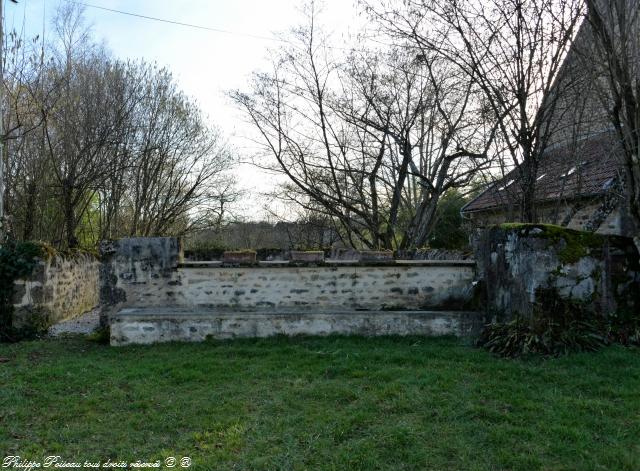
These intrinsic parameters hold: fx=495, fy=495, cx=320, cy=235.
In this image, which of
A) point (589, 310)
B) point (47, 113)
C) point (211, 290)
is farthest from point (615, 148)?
point (47, 113)

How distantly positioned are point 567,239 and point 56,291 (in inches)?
376

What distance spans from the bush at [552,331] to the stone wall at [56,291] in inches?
311

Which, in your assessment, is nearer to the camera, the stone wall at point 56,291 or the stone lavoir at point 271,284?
the stone lavoir at point 271,284

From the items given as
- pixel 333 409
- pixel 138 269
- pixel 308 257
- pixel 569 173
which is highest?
pixel 569 173

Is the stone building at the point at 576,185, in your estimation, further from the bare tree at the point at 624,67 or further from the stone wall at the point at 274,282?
the stone wall at the point at 274,282

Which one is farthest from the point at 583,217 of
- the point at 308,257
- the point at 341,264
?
the point at 308,257

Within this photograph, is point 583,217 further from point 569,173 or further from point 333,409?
point 333,409

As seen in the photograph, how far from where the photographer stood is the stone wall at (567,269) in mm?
6520

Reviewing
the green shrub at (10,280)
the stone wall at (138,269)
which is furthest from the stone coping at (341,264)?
the green shrub at (10,280)

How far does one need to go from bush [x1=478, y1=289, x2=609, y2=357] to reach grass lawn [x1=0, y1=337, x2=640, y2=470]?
0.26 m

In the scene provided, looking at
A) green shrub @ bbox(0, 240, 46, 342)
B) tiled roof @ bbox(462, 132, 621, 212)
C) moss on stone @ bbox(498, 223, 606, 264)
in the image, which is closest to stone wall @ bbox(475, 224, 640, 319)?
moss on stone @ bbox(498, 223, 606, 264)

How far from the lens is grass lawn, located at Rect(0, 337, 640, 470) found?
12.2ft

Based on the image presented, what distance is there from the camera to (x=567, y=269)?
6.55m

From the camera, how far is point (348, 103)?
1512 centimetres
